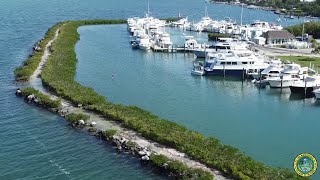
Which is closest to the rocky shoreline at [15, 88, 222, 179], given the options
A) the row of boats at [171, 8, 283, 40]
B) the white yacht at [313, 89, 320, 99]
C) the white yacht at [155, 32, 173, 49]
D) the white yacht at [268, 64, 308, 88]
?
the white yacht at [313, 89, 320, 99]

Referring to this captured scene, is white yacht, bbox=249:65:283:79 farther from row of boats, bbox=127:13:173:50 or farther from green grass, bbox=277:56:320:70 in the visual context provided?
row of boats, bbox=127:13:173:50

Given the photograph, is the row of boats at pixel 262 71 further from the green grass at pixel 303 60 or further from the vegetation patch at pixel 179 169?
the vegetation patch at pixel 179 169

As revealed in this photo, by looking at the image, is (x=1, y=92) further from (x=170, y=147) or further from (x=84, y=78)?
(x=170, y=147)

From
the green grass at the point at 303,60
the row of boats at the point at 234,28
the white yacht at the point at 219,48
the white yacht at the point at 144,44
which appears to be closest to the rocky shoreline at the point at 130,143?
the white yacht at the point at 219,48

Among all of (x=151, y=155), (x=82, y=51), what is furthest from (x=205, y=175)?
(x=82, y=51)

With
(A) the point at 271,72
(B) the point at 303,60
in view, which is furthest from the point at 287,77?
(B) the point at 303,60
